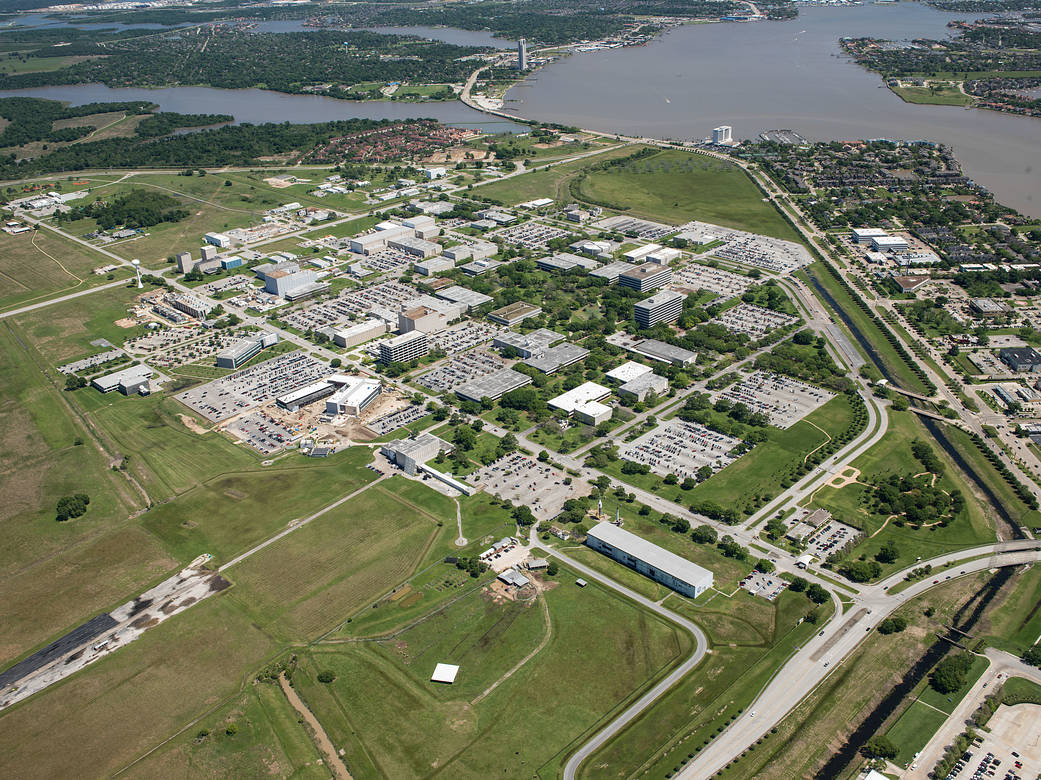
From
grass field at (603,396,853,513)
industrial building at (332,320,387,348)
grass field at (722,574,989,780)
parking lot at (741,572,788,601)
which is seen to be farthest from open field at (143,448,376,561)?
grass field at (722,574,989,780)

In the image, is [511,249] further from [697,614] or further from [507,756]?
[507,756]

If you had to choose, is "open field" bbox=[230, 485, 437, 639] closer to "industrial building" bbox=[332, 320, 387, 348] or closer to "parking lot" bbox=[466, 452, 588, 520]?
"parking lot" bbox=[466, 452, 588, 520]

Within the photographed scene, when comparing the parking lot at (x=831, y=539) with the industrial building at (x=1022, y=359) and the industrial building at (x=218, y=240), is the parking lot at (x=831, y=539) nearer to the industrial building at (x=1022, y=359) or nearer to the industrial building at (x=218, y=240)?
the industrial building at (x=1022, y=359)

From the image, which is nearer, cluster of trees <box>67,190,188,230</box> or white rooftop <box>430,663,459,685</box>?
white rooftop <box>430,663,459,685</box>

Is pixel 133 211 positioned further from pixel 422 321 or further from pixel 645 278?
pixel 645 278

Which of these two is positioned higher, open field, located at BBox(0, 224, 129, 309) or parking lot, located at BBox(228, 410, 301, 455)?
open field, located at BBox(0, 224, 129, 309)

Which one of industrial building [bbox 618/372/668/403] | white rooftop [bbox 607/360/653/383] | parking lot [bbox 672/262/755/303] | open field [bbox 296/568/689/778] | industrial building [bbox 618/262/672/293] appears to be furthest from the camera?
parking lot [bbox 672/262/755/303]
